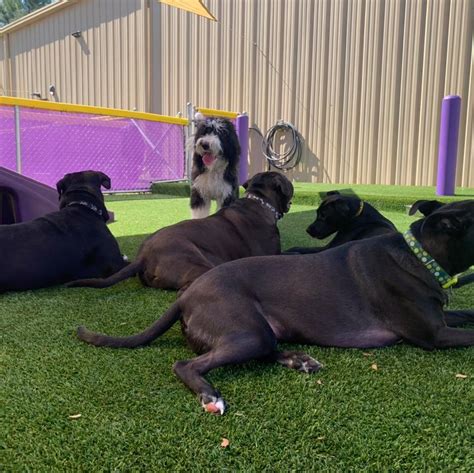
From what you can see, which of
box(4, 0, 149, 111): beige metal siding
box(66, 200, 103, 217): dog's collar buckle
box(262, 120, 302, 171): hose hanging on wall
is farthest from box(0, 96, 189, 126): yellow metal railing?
box(66, 200, 103, 217): dog's collar buckle

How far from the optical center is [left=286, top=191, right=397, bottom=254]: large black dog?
13.5 feet

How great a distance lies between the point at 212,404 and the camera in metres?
1.76

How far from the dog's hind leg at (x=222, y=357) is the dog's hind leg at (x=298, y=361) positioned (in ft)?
0.37

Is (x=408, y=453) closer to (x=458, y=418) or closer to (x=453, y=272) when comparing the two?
(x=458, y=418)

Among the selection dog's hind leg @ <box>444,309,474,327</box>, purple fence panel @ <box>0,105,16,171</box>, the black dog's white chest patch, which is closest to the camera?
dog's hind leg @ <box>444,309,474,327</box>

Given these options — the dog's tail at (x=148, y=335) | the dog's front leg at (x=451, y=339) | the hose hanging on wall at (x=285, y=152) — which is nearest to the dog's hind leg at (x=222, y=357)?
the dog's tail at (x=148, y=335)

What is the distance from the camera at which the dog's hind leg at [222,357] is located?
187cm

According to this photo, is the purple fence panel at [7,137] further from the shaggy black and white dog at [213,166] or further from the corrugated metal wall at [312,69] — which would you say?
the corrugated metal wall at [312,69]

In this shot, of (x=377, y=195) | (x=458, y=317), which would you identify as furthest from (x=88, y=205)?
(x=377, y=195)

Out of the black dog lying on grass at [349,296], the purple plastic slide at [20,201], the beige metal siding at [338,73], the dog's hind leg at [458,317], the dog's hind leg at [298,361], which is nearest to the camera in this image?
the dog's hind leg at [298,361]

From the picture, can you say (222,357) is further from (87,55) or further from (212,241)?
(87,55)

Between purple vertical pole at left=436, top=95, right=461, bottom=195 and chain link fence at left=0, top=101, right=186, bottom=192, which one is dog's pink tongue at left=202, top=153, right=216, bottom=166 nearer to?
purple vertical pole at left=436, top=95, right=461, bottom=195

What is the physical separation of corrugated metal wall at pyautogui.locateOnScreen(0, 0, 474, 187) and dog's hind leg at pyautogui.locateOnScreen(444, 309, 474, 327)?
27.3ft

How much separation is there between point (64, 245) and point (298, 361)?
2094 mm
